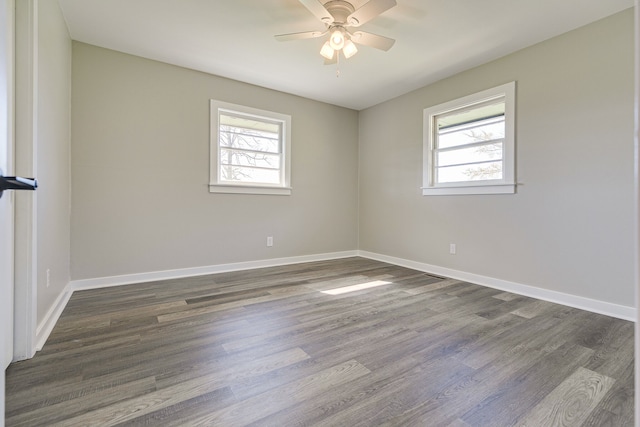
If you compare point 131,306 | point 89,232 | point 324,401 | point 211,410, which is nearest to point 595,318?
point 324,401

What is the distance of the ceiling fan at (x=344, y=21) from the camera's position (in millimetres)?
2114

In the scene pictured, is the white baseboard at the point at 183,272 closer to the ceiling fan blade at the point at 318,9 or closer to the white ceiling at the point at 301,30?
the white ceiling at the point at 301,30

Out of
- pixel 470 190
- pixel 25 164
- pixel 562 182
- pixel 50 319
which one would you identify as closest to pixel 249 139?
pixel 25 164

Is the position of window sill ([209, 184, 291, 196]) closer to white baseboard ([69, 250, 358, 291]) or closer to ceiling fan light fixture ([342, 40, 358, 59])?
white baseboard ([69, 250, 358, 291])

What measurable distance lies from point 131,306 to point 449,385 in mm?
2474

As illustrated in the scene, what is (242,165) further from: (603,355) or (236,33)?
(603,355)

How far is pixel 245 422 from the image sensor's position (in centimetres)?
120

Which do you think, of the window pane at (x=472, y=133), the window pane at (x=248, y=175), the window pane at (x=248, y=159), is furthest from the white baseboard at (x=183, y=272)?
the window pane at (x=472, y=133)

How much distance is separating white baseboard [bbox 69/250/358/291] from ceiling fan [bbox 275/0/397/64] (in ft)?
8.70

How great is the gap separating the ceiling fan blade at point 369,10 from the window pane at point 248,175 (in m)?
2.24

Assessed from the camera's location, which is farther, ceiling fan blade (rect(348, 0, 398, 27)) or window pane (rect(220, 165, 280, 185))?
window pane (rect(220, 165, 280, 185))

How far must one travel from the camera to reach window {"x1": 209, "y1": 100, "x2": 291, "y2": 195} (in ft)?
12.0

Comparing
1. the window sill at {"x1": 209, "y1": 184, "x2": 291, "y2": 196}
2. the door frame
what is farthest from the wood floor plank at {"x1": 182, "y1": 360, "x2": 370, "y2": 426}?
the window sill at {"x1": 209, "y1": 184, "x2": 291, "y2": 196}

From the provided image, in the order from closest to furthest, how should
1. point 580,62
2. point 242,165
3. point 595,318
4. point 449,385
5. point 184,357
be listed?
1. point 449,385
2. point 184,357
3. point 595,318
4. point 580,62
5. point 242,165
